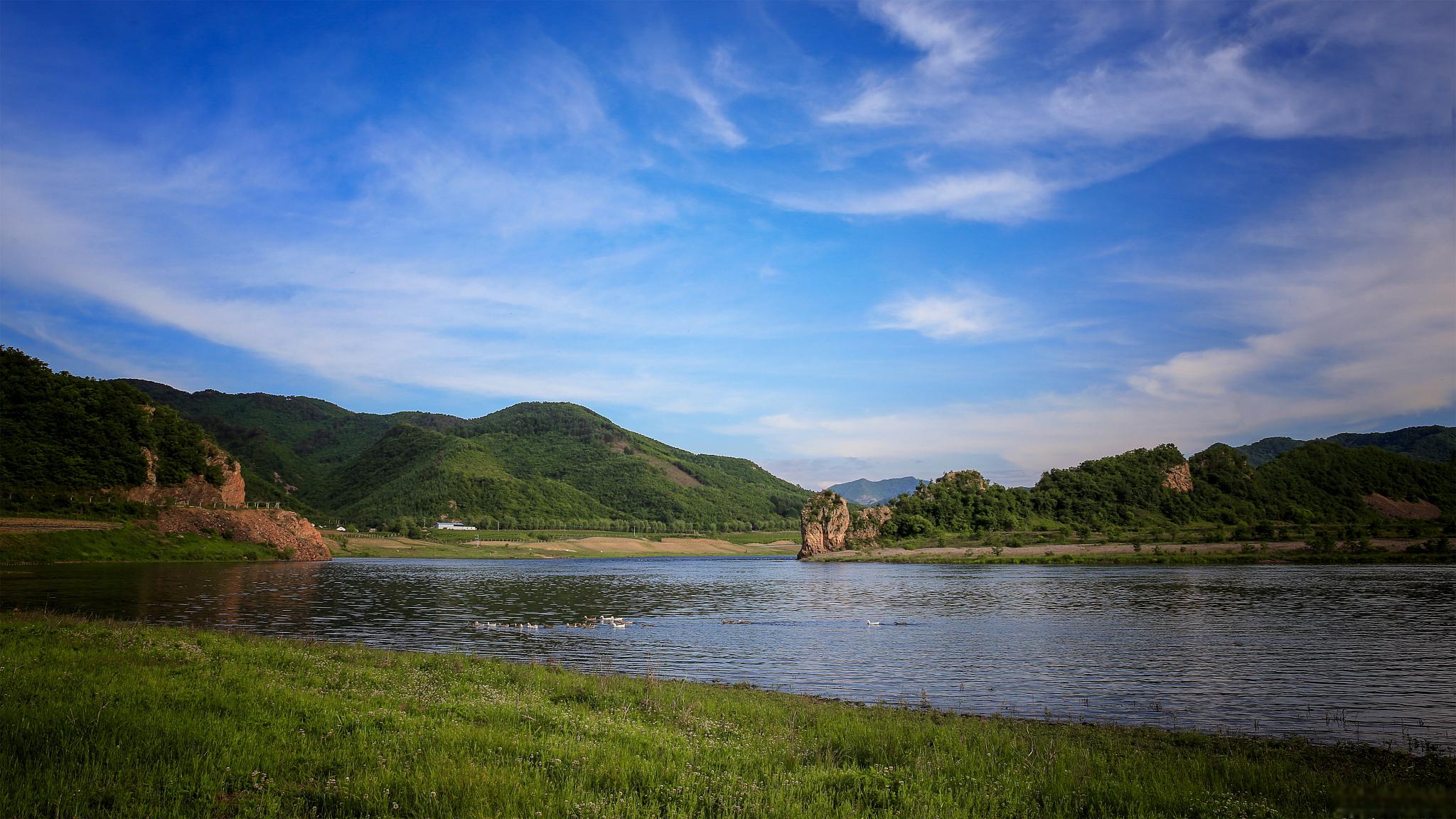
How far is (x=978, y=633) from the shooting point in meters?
40.8

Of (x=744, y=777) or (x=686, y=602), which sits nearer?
(x=744, y=777)

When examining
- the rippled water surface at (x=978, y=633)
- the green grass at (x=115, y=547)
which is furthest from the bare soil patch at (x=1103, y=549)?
the green grass at (x=115, y=547)

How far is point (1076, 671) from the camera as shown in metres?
28.7

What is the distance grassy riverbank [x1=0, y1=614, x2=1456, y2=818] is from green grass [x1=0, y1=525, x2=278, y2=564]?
88015 mm

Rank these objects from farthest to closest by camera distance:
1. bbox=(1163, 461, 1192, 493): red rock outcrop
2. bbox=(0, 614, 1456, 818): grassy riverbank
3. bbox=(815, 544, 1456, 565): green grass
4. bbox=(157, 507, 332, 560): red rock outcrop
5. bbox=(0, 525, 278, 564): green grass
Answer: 1. bbox=(1163, 461, 1192, 493): red rock outcrop
2. bbox=(157, 507, 332, 560): red rock outcrop
3. bbox=(815, 544, 1456, 565): green grass
4. bbox=(0, 525, 278, 564): green grass
5. bbox=(0, 614, 1456, 818): grassy riverbank

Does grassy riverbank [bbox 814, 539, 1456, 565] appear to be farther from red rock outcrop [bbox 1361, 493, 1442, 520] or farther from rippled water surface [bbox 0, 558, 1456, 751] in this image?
red rock outcrop [bbox 1361, 493, 1442, 520]

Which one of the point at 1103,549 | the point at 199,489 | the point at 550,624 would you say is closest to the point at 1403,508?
the point at 1103,549

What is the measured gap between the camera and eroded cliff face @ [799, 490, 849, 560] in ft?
625

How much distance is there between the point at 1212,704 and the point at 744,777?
19302mm

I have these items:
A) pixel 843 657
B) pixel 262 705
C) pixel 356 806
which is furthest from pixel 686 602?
pixel 356 806

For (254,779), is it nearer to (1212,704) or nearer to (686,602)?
(1212,704)

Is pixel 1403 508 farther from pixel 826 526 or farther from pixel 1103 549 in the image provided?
pixel 826 526

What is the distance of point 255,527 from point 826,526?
12394 cm

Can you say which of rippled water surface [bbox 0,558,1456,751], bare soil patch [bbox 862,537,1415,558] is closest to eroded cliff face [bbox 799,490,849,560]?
bare soil patch [bbox 862,537,1415,558]
